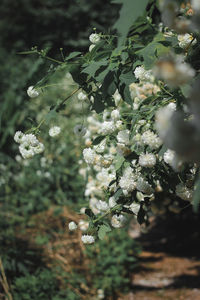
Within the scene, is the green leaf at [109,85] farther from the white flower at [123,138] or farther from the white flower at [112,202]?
the white flower at [112,202]

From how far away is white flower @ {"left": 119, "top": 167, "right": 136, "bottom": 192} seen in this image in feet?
4.33

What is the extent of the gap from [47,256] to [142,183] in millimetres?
2050

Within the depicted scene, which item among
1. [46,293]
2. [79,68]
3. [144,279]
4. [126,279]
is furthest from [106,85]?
[144,279]

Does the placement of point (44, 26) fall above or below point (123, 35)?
above

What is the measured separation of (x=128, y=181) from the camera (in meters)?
1.32

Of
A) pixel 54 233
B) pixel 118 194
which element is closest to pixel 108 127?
pixel 118 194

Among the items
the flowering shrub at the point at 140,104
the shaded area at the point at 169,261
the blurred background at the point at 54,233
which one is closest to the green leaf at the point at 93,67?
the flowering shrub at the point at 140,104

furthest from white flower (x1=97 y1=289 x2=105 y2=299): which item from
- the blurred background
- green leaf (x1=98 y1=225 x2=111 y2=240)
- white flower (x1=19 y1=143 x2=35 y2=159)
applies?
white flower (x1=19 y1=143 x2=35 y2=159)

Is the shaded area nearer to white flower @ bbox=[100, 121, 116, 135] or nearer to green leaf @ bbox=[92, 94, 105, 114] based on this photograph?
white flower @ bbox=[100, 121, 116, 135]

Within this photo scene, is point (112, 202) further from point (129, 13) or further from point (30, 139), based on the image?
point (129, 13)

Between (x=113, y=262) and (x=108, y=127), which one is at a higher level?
(x=108, y=127)

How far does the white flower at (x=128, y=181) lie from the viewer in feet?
4.33

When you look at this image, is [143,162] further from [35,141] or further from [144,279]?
[144,279]

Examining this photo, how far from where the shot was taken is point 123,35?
0.74 m
